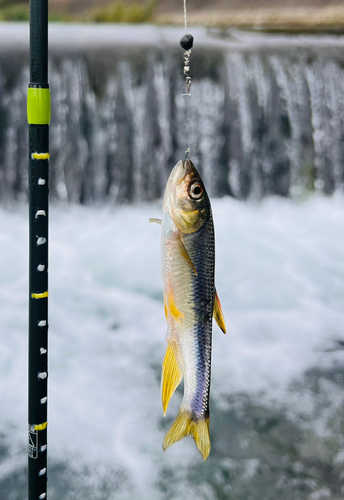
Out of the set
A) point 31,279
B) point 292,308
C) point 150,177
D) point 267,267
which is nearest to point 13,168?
point 150,177

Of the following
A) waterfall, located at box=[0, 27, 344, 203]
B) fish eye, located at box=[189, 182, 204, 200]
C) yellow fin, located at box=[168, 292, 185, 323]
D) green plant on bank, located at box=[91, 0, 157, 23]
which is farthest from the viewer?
green plant on bank, located at box=[91, 0, 157, 23]

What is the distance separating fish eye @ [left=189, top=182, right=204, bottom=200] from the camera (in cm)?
223

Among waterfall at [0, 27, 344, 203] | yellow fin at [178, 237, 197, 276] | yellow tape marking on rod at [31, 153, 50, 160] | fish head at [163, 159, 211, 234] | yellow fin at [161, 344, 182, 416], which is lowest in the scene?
yellow fin at [161, 344, 182, 416]

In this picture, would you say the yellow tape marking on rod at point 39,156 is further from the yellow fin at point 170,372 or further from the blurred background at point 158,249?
the blurred background at point 158,249

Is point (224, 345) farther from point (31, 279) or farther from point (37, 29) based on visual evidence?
point (37, 29)

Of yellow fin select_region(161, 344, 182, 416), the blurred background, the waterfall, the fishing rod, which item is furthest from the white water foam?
yellow fin select_region(161, 344, 182, 416)

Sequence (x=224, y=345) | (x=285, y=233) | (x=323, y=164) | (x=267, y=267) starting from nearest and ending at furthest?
1. (x=224, y=345)
2. (x=267, y=267)
3. (x=285, y=233)
4. (x=323, y=164)

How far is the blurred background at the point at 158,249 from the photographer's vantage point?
15.3 feet

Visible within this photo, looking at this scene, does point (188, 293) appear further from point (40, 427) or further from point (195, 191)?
point (40, 427)

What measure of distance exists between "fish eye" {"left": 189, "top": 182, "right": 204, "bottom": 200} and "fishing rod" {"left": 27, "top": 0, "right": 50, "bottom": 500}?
0.68 metres

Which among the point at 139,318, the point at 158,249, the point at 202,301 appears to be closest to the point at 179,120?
the point at 158,249

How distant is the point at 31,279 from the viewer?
2684 mm

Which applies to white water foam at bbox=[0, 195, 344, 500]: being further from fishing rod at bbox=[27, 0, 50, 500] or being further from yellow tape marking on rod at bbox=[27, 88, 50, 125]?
yellow tape marking on rod at bbox=[27, 88, 50, 125]

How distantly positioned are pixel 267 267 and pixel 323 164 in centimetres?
342
